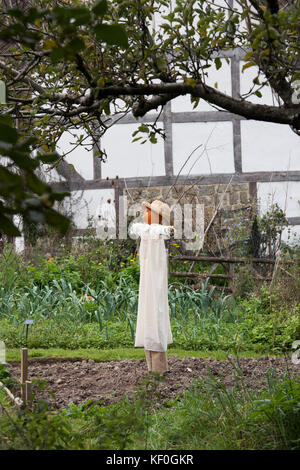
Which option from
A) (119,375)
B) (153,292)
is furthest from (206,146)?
(119,375)

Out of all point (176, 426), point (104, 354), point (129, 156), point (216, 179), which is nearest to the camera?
point (176, 426)

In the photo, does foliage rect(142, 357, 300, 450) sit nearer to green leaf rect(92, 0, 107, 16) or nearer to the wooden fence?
green leaf rect(92, 0, 107, 16)

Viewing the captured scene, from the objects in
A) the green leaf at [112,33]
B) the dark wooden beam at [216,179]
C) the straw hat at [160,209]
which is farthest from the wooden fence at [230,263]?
the green leaf at [112,33]

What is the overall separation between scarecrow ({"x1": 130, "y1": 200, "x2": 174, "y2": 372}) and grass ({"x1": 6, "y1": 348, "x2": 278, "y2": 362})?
824 millimetres

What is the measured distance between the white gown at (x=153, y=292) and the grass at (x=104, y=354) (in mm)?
827

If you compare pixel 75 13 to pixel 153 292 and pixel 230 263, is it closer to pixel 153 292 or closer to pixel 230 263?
pixel 153 292

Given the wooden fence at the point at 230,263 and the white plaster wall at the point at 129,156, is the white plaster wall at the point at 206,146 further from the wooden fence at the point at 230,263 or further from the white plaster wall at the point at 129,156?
the wooden fence at the point at 230,263

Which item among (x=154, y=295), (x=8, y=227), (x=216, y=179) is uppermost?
(x=216, y=179)

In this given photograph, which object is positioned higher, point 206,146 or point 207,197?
point 206,146

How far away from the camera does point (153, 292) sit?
4457 mm

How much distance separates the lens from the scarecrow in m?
4.43

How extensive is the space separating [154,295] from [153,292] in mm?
26

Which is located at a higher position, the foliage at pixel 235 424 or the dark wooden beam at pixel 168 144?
the dark wooden beam at pixel 168 144

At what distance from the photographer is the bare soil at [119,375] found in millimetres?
3990
